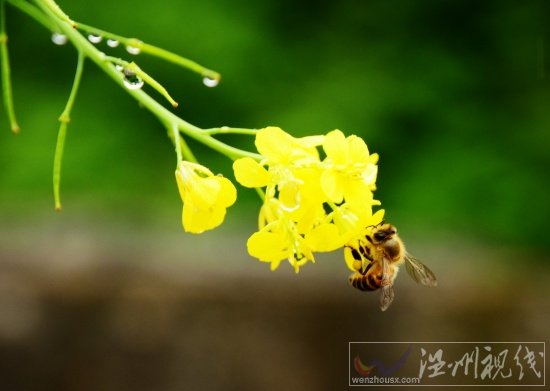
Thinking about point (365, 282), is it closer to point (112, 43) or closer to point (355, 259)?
point (355, 259)

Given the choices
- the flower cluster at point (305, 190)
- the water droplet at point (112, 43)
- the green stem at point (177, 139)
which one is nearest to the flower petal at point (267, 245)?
the flower cluster at point (305, 190)

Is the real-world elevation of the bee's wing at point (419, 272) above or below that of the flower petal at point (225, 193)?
above

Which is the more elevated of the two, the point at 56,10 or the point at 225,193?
the point at 56,10

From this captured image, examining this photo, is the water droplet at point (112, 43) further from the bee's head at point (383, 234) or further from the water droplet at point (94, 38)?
the bee's head at point (383, 234)

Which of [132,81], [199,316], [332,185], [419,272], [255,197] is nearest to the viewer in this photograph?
A: [332,185]

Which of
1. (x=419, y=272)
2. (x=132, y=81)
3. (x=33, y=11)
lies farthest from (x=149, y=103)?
(x=419, y=272)

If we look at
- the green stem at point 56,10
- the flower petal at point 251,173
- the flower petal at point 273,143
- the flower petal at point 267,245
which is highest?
the green stem at point 56,10

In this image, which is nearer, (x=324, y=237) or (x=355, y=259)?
(x=324, y=237)

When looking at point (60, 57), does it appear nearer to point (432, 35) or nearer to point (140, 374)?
point (140, 374)
